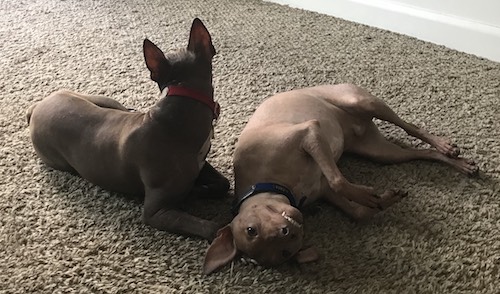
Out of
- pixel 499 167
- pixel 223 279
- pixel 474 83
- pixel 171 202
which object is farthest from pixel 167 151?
pixel 474 83

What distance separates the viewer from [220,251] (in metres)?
1.39

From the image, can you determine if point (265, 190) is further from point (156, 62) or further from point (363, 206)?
point (156, 62)

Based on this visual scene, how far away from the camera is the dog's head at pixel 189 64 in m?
1.50

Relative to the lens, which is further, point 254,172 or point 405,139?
point 405,139

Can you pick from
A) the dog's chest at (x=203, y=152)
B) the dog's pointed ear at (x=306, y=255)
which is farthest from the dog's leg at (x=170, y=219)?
the dog's pointed ear at (x=306, y=255)

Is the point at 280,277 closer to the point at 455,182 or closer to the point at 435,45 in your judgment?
the point at 455,182

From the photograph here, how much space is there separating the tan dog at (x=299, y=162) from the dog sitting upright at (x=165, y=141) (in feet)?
0.37

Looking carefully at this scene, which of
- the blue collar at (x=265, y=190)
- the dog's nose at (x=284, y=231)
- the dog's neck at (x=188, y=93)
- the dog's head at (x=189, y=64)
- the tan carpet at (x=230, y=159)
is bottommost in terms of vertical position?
the tan carpet at (x=230, y=159)

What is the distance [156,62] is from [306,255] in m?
0.57

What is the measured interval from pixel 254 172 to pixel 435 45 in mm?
1247

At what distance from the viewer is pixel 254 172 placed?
1.55m

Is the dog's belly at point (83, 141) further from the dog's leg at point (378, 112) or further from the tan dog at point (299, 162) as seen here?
the dog's leg at point (378, 112)

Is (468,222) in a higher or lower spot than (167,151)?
lower

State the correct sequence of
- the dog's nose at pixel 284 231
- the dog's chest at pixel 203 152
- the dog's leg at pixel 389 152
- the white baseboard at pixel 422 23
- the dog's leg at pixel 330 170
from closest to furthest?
1. the dog's nose at pixel 284 231
2. the dog's leg at pixel 330 170
3. the dog's chest at pixel 203 152
4. the dog's leg at pixel 389 152
5. the white baseboard at pixel 422 23
